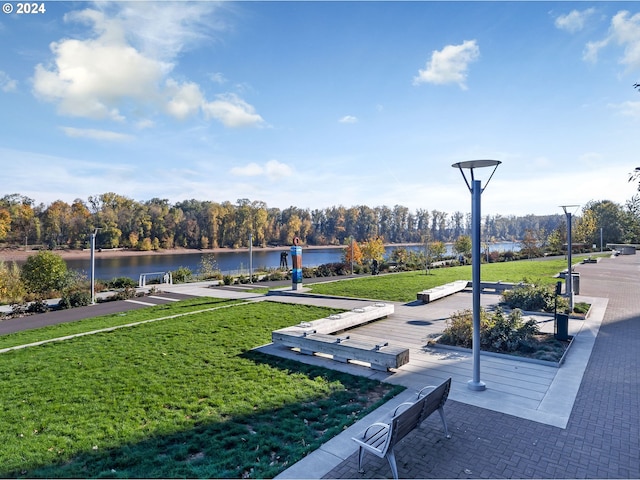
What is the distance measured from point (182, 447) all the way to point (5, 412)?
9.40 ft

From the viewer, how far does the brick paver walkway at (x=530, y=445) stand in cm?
359

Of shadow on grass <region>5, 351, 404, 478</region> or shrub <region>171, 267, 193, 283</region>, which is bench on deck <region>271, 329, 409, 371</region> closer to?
shadow on grass <region>5, 351, 404, 478</region>

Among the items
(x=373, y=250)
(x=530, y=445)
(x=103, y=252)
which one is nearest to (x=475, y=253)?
(x=530, y=445)

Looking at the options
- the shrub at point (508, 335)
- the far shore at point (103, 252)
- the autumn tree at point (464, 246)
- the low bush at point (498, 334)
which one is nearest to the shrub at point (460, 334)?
the low bush at point (498, 334)

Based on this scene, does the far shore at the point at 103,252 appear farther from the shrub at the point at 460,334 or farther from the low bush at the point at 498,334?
the low bush at the point at 498,334

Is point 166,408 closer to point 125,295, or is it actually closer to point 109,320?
point 109,320

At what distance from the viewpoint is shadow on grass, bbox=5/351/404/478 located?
3590mm

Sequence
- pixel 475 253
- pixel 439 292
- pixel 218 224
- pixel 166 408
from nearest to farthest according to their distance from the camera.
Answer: pixel 166 408 → pixel 475 253 → pixel 439 292 → pixel 218 224

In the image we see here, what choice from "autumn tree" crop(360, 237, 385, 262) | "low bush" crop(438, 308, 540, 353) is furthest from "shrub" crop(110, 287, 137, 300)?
"autumn tree" crop(360, 237, 385, 262)

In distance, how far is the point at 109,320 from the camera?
444 inches

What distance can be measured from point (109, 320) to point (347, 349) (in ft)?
27.2

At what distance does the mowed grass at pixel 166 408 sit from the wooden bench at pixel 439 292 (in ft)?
22.8

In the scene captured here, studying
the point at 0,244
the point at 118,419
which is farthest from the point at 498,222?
the point at 118,419

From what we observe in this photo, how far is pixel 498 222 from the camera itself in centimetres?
13188
